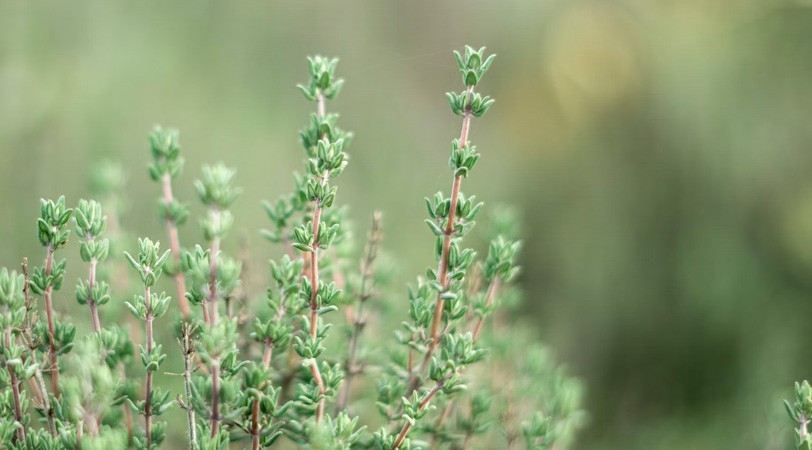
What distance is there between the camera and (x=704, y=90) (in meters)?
1.86

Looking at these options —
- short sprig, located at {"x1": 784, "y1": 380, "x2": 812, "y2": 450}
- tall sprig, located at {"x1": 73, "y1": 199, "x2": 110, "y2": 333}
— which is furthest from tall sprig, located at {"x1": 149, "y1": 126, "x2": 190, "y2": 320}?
short sprig, located at {"x1": 784, "y1": 380, "x2": 812, "y2": 450}

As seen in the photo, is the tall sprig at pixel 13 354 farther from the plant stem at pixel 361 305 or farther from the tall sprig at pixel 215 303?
the plant stem at pixel 361 305

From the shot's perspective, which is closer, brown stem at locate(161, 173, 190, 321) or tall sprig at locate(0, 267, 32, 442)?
tall sprig at locate(0, 267, 32, 442)

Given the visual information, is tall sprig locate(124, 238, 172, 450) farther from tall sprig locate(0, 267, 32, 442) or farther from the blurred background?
the blurred background

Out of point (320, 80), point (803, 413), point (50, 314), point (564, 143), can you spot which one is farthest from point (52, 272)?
point (564, 143)

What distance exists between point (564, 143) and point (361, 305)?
1420 mm

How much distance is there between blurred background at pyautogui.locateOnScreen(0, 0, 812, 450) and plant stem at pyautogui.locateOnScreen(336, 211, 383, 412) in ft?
1.56

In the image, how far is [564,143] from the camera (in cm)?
210

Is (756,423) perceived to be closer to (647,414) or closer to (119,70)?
(647,414)

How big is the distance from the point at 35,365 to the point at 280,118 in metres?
1.82

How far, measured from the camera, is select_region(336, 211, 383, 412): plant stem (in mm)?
766

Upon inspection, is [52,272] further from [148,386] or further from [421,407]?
[421,407]

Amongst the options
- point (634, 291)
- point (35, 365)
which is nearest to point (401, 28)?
point (634, 291)

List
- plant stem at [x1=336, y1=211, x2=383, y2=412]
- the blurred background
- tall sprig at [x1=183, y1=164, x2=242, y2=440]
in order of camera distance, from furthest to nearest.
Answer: the blurred background
plant stem at [x1=336, y1=211, x2=383, y2=412]
tall sprig at [x1=183, y1=164, x2=242, y2=440]
